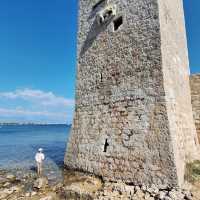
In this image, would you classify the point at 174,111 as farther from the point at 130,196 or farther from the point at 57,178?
the point at 57,178

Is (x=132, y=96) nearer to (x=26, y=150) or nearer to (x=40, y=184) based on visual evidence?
(x=40, y=184)

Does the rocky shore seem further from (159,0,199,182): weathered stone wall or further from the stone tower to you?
(159,0,199,182): weathered stone wall

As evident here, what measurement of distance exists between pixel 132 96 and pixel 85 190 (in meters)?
2.96

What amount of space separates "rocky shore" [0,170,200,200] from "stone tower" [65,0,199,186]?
0.26 meters

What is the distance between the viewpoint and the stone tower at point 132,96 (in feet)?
19.6

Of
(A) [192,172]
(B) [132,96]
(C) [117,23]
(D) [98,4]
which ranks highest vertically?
(D) [98,4]

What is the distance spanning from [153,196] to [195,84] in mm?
5735

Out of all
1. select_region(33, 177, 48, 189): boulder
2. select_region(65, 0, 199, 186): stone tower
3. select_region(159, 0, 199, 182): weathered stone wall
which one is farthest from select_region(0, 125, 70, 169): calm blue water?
select_region(159, 0, 199, 182): weathered stone wall

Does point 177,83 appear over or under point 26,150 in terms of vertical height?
over

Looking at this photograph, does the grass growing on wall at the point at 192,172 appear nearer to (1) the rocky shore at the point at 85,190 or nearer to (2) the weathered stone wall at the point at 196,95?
(1) the rocky shore at the point at 85,190

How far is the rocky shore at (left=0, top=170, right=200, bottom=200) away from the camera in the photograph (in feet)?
17.5

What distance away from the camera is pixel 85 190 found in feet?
19.6

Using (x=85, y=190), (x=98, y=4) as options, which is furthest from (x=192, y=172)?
(x=98, y=4)

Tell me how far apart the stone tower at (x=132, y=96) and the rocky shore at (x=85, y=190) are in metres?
0.26
